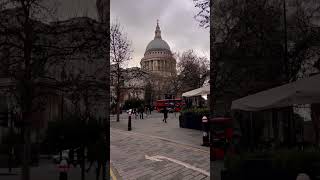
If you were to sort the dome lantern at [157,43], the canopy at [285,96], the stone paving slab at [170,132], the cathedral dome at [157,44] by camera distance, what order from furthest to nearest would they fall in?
1. the stone paving slab at [170,132]
2. the cathedral dome at [157,44]
3. the dome lantern at [157,43]
4. the canopy at [285,96]

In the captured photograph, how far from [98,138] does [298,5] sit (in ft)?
8.46

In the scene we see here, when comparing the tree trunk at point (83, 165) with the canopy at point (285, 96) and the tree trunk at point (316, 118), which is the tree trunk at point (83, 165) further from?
the tree trunk at point (316, 118)

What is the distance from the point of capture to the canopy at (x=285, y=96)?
3.48 meters

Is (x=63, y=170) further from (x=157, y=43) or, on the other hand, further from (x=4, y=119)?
(x=157, y=43)

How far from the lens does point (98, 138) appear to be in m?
3.50

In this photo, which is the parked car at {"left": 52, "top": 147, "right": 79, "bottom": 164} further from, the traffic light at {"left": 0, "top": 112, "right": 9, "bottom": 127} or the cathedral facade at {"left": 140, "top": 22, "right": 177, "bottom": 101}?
the cathedral facade at {"left": 140, "top": 22, "right": 177, "bottom": 101}

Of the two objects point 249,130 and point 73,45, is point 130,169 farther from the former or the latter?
point 73,45

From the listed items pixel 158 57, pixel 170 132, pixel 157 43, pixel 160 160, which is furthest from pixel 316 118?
pixel 170 132

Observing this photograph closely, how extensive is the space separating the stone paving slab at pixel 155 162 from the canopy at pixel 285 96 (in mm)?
1846

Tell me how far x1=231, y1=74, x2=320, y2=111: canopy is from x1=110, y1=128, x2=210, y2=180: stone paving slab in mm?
1846

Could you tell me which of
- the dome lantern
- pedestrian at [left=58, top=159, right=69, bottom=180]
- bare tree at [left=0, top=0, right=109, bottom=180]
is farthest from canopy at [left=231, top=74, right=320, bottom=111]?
bare tree at [left=0, top=0, right=109, bottom=180]

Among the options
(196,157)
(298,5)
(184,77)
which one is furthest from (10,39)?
(184,77)

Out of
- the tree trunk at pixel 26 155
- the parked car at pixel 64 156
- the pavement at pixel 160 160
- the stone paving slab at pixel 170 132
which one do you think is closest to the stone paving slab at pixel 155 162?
the pavement at pixel 160 160

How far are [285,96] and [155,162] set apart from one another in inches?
125
